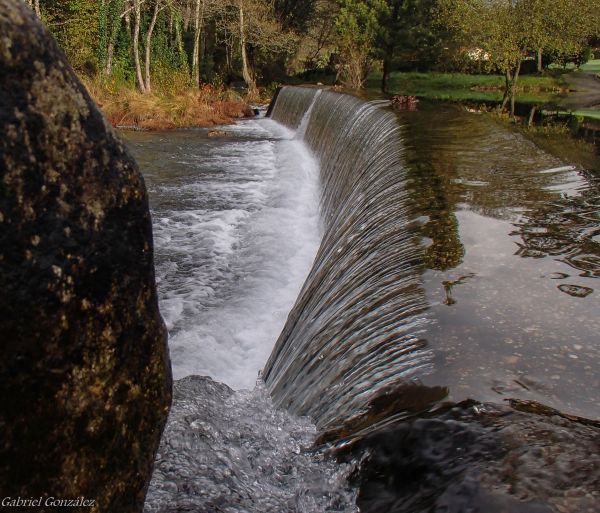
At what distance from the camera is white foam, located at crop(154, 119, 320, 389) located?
5027 millimetres

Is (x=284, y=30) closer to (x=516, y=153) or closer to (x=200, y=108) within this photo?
(x=200, y=108)

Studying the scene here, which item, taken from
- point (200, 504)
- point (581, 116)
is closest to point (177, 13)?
point (581, 116)

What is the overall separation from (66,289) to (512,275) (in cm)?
254

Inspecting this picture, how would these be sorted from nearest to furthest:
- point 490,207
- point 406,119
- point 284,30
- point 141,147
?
point 490,207
point 406,119
point 141,147
point 284,30

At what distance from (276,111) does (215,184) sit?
11.5m

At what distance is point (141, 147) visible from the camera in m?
14.9

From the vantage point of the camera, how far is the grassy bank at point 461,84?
107 feet

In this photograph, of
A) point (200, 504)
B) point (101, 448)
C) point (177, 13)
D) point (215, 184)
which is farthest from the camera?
point (177, 13)

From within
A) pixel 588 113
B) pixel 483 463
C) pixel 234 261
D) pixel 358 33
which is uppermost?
pixel 358 33

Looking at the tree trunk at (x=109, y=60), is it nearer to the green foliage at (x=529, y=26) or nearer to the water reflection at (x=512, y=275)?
the green foliage at (x=529, y=26)

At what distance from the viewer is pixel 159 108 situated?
19062 mm

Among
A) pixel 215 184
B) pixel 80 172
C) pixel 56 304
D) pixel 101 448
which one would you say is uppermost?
pixel 80 172

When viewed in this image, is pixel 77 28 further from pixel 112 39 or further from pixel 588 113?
pixel 588 113
